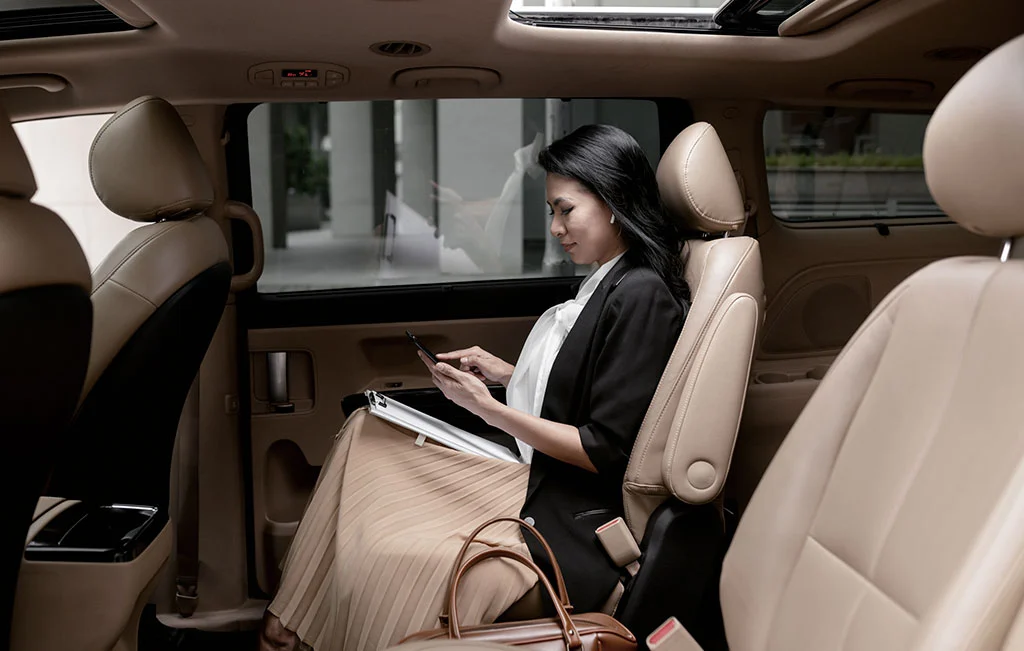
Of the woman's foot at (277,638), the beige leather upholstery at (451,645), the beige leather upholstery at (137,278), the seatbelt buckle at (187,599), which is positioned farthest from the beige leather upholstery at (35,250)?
the seatbelt buckle at (187,599)

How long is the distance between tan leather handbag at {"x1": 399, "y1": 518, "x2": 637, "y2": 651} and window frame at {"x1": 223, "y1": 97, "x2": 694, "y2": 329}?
120 centimetres

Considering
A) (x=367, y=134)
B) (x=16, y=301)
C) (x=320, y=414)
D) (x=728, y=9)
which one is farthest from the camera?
(x=367, y=134)

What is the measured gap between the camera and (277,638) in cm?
184

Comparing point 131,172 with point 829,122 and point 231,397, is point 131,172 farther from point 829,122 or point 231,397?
point 829,122

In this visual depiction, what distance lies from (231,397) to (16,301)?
139cm

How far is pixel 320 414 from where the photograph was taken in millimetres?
2619

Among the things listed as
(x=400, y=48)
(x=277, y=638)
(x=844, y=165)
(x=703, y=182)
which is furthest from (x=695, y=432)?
(x=844, y=165)

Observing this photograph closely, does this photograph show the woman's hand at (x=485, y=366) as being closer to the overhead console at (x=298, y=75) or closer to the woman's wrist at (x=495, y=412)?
the woman's wrist at (x=495, y=412)

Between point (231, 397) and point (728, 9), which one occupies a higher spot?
point (728, 9)

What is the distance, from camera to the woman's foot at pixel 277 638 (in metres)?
1.83

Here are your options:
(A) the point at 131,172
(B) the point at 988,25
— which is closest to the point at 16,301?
(A) the point at 131,172

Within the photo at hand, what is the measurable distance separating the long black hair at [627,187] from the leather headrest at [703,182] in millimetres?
99

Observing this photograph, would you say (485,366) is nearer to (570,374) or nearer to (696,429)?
(570,374)

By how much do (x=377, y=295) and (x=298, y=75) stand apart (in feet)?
2.30
